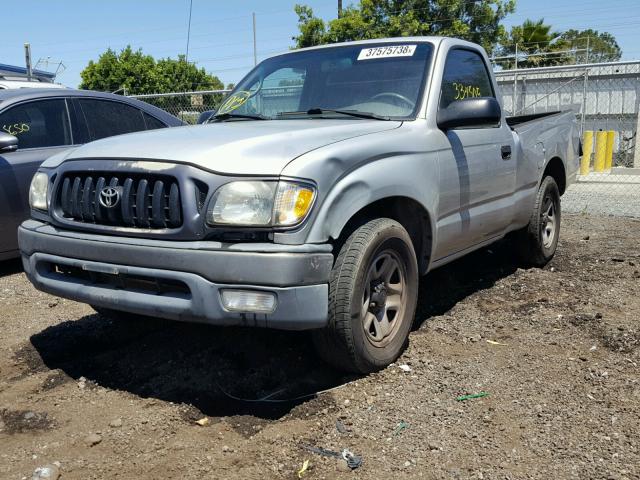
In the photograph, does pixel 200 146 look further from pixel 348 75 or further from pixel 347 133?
pixel 348 75

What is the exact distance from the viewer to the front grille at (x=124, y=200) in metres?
3.00

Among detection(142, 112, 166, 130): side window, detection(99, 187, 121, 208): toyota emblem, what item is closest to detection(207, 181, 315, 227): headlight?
detection(99, 187, 121, 208): toyota emblem

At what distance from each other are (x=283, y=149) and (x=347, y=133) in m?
0.51

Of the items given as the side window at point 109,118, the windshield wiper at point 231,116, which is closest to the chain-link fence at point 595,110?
the side window at point 109,118

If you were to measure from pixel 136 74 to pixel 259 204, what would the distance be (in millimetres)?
37159

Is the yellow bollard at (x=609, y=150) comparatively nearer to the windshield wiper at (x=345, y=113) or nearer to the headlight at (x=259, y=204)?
the windshield wiper at (x=345, y=113)

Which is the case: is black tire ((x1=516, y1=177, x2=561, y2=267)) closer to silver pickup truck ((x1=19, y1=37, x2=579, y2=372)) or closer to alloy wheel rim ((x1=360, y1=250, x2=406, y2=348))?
silver pickup truck ((x1=19, y1=37, x2=579, y2=372))

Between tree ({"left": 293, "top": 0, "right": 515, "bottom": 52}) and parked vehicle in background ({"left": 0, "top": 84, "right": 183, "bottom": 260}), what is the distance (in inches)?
971

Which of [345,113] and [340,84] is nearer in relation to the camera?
[345,113]

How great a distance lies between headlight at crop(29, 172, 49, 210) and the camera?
3.60 m

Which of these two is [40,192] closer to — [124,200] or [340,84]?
[124,200]

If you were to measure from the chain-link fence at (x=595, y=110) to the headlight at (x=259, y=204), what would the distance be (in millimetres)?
5983

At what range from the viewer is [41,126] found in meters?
6.03

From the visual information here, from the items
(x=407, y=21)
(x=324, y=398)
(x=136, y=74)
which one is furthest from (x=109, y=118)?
(x=136, y=74)
